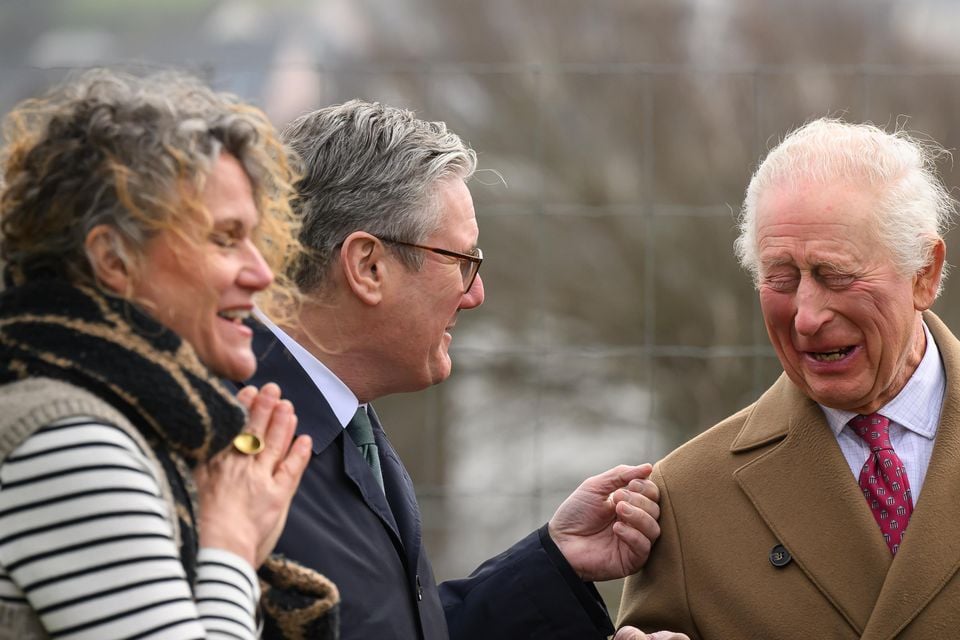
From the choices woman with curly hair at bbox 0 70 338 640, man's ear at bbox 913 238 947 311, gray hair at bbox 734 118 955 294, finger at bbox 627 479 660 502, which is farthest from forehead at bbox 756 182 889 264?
woman with curly hair at bbox 0 70 338 640

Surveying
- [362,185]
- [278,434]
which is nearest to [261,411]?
[278,434]

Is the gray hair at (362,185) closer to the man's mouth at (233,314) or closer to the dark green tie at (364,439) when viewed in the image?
the dark green tie at (364,439)

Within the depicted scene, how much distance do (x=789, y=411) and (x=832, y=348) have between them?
247 millimetres

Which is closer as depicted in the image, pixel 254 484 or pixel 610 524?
pixel 254 484

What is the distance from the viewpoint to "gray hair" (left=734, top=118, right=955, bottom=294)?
2912 millimetres

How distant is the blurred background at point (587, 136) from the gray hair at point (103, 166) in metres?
5.28

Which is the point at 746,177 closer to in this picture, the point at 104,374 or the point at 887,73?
the point at 887,73

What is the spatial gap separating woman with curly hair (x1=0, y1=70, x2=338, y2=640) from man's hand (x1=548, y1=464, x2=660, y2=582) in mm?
1140

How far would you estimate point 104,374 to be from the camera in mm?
1746

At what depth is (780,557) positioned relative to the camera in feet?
9.67

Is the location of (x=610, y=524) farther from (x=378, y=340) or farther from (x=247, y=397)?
(x=247, y=397)

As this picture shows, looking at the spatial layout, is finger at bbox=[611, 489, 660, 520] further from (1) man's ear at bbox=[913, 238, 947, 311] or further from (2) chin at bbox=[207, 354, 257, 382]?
(2) chin at bbox=[207, 354, 257, 382]

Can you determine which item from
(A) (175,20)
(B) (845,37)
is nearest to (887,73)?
(B) (845,37)

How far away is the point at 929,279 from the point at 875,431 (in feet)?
1.16
